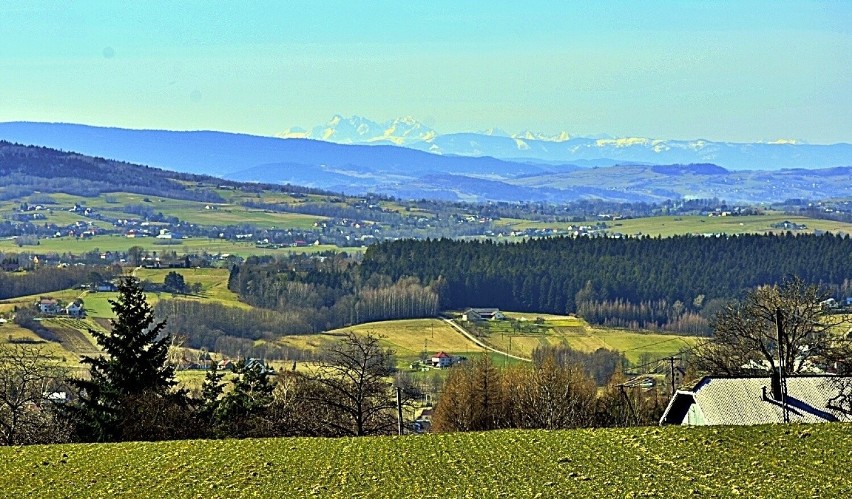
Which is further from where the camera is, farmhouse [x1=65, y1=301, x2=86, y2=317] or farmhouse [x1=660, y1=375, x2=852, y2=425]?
farmhouse [x1=65, y1=301, x2=86, y2=317]

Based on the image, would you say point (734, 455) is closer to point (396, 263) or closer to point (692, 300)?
point (692, 300)

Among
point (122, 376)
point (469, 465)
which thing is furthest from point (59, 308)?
point (469, 465)

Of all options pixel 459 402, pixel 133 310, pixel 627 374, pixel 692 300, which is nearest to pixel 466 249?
pixel 692 300

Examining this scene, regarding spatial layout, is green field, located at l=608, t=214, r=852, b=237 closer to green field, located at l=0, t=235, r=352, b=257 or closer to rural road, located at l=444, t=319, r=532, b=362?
green field, located at l=0, t=235, r=352, b=257

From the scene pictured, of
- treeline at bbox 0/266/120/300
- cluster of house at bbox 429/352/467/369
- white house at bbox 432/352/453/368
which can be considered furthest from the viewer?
treeline at bbox 0/266/120/300

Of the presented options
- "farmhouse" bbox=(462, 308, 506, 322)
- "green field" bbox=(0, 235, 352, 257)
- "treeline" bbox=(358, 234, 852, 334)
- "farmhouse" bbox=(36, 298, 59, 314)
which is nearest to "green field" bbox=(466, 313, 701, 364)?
"farmhouse" bbox=(462, 308, 506, 322)

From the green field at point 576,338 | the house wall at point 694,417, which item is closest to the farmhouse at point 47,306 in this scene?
the green field at point 576,338

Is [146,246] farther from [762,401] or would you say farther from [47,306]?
[762,401]
